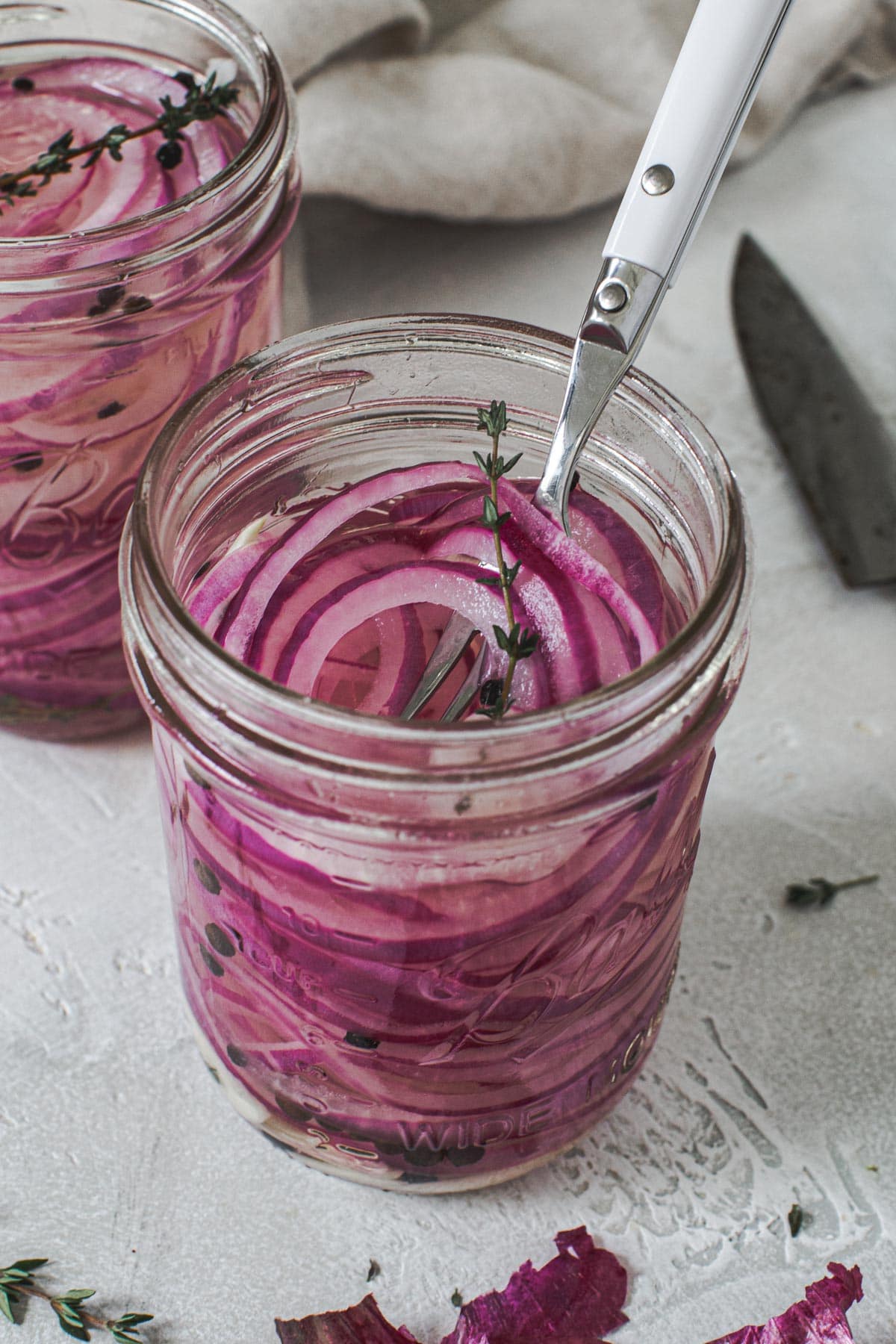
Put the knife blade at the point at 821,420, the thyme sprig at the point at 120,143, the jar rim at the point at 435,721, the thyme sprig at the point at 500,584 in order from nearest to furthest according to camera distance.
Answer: the jar rim at the point at 435,721 < the thyme sprig at the point at 500,584 < the thyme sprig at the point at 120,143 < the knife blade at the point at 821,420

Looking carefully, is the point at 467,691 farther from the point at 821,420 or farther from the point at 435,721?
the point at 821,420

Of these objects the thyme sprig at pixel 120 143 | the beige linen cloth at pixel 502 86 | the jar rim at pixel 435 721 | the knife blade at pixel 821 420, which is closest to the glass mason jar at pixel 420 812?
the jar rim at pixel 435 721

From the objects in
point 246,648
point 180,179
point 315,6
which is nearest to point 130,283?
point 180,179

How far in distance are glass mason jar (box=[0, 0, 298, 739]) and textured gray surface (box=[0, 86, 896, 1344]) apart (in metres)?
0.12

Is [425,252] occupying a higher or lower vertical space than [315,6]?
lower

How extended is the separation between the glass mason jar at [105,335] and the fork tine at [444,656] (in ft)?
0.93

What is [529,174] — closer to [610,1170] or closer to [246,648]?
[246,648]

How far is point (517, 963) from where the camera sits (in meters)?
0.76

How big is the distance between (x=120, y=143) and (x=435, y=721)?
0.52m

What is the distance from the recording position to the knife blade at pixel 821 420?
1.27m

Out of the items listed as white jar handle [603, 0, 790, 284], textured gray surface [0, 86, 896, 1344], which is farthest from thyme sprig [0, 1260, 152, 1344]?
white jar handle [603, 0, 790, 284]

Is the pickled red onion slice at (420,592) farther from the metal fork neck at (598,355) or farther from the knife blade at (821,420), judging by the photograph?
the knife blade at (821,420)

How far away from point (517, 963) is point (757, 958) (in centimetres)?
35

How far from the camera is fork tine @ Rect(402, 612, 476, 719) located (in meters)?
0.85
